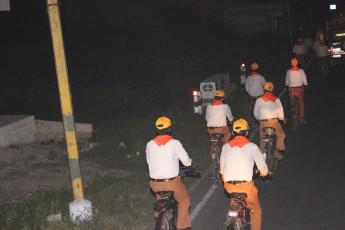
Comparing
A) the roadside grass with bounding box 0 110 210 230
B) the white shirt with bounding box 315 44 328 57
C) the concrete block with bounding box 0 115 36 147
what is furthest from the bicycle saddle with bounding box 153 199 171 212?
the white shirt with bounding box 315 44 328 57

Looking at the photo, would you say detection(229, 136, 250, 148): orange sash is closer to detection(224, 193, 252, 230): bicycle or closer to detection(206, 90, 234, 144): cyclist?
detection(224, 193, 252, 230): bicycle

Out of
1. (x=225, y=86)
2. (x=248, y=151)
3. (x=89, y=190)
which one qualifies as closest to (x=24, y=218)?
(x=89, y=190)

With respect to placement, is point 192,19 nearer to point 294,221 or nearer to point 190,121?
point 190,121

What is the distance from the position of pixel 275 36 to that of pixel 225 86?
98.1 feet

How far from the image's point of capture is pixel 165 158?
7.05 m

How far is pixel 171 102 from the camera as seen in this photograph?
22.7m

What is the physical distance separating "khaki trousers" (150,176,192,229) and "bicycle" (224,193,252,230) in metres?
0.96

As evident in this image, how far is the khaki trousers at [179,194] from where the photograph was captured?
7.12m

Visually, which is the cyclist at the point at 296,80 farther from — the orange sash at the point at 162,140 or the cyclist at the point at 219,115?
the orange sash at the point at 162,140

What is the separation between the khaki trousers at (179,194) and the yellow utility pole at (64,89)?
5.51 feet

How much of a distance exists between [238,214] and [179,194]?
1.23 metres

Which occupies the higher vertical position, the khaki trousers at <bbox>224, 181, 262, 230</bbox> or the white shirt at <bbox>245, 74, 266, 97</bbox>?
the white shirt at <bbox>245, 74, 266, 97</bbox>

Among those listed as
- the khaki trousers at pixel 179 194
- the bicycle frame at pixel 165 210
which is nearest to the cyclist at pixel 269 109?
the khaki trousers at pixel 179 194

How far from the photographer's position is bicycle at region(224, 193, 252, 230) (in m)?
6.25
